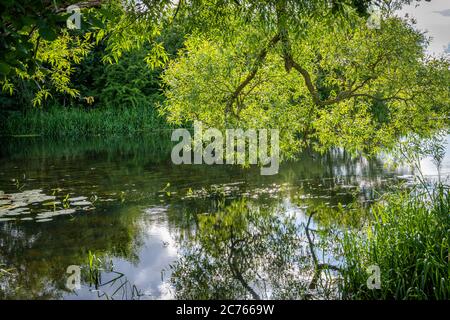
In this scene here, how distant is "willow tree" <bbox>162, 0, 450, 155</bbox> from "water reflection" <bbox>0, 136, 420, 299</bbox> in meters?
1.76

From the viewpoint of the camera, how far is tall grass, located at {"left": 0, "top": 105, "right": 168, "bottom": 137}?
29.6m

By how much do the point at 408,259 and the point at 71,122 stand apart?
1048 inches

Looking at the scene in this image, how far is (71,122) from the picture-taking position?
29.5m

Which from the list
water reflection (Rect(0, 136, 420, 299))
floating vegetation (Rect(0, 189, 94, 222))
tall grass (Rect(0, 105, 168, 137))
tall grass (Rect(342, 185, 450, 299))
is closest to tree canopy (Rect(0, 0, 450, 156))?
water reflection (Rect(0, 136, 420, 299))

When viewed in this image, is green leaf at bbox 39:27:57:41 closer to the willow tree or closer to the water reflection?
the water reflection

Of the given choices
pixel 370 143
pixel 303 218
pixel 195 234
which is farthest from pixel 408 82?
pixel 195 234

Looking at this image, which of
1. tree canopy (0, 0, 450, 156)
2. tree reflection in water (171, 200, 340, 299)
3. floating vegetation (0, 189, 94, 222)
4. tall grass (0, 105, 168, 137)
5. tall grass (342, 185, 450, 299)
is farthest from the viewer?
tall grass (0, 105, 168, 137)

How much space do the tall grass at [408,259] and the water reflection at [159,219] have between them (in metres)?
0.85

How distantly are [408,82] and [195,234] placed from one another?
586 centimetres

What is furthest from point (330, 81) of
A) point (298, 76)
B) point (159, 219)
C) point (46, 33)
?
point (46, 33)

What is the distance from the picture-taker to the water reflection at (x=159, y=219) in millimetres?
6836

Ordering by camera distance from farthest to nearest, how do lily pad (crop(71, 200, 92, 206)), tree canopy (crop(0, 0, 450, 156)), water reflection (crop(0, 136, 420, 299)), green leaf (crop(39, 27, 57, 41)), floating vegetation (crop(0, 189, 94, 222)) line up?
lily pad (crop(71, 200, 92, 206))
floating vegetation (crop(0, 189, 94, 222))
tree canopy (crop(0, 0, 450, 156))
water reflection (crop(0, 136, 420, 299))
green leaf (crop(39, 27, 57, 41))
